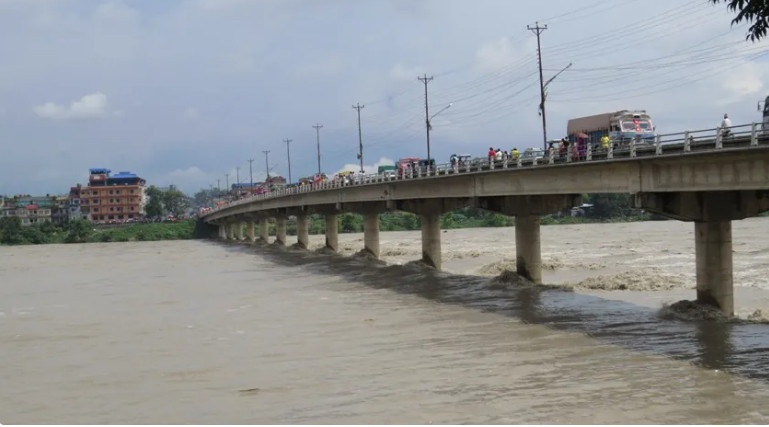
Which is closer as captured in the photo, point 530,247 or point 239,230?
point 530,247

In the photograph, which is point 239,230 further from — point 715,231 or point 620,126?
point 715,231

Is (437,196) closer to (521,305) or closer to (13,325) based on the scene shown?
(521,305)

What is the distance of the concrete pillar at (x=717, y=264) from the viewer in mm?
29047

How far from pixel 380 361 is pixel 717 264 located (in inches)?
532

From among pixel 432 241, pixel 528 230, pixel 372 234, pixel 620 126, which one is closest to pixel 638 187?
pixel 528 230

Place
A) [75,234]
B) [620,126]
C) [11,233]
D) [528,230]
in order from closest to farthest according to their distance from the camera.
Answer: [528,230] → [620,126] → [75,234] → [11,233]

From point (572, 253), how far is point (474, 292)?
30628 millimetres

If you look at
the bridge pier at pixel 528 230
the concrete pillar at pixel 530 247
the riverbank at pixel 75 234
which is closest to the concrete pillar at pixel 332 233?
the bridge pier at pixel 528 230

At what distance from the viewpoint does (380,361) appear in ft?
77.7

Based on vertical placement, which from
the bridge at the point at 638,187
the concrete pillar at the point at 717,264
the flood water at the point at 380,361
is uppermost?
the bridge at the point at 638,187

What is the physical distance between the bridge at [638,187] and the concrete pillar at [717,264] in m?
0.03

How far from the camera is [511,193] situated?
4081 cm

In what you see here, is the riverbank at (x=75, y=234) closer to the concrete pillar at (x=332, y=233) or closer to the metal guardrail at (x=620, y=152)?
the concrete pillar at (x=332, y=233)

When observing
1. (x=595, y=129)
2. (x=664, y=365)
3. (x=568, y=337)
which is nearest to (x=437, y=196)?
(x=595, y=129)
